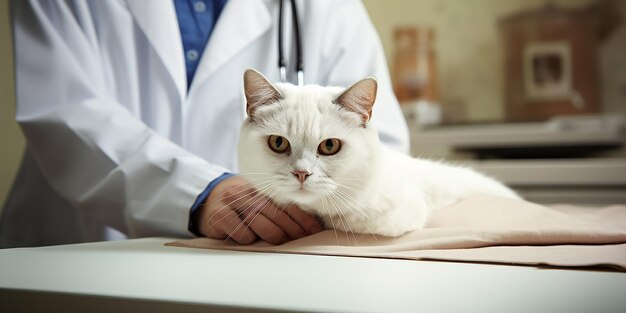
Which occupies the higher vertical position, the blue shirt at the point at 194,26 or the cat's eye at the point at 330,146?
the blue shirt at the point at 194,26

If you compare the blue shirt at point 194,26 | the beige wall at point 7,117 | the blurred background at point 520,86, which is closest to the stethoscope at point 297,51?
Answer: the blue shirt at point 194,26

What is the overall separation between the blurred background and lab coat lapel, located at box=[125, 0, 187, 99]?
1.15 meters

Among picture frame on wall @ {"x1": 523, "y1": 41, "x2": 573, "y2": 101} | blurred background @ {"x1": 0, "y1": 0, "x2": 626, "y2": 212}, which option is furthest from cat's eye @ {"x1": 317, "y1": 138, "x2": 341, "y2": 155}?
picture frame on wall @ {"x1": 523, "y1": 41, "x2": 573, "y2": 101}

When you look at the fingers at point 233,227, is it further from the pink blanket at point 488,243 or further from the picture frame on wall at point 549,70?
the picture frame on wall at point 549,70

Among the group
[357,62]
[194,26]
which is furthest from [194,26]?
[357,62]

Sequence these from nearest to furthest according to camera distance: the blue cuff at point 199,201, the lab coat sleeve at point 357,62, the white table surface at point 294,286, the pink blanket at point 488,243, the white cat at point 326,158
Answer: the white table surface at point 294,286
the pink blanket at point 488,243
the white cat at point 326,158
the blue cuff at point 199,201
the lab coat sleeve at point 357,62

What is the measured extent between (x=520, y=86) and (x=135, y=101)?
1.70 meters

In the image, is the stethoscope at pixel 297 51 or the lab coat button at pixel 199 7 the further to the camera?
the lab coat button at pixel 199 7

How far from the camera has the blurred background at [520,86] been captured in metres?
1.73

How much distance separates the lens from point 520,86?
2160mm

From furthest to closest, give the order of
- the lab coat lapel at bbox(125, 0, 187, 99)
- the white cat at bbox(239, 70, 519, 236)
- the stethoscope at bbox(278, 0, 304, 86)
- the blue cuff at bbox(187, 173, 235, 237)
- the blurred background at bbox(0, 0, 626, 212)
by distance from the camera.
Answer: the blurred background at bbox(0, 0, 626, 212) → the lab coat lapel at bbox(125, 0, 187, 99) → the stethoscope at bbox(278, 0, 304, 86) → the blue cuff at bbox(187, 173, 235, 237) → the white cat at bbox(239, 70, 519, 236)

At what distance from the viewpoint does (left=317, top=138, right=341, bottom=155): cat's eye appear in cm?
63

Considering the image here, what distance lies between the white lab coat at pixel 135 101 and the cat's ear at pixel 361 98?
0.78ft

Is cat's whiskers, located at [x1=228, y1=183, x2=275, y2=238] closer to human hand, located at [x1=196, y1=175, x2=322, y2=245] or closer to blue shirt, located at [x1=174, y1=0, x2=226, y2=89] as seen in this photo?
human hand, located at [x1=196, y1=175, x2=322, y2=245]
